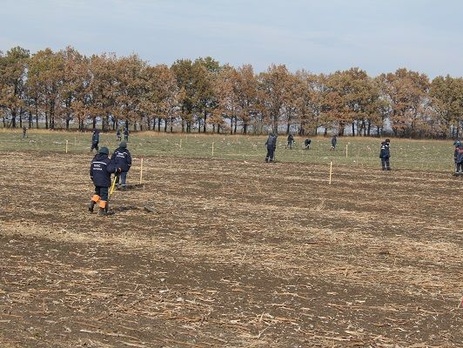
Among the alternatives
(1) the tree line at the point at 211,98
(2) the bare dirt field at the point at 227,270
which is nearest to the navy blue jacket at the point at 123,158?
(2) the bare dirt field at the point at 227,270

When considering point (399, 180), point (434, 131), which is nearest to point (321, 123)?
point (434, 131)

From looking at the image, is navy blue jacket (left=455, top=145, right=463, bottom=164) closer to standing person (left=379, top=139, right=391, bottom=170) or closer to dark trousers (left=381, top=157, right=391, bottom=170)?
standing person (left=379, top=139, right=391, bottom=170)

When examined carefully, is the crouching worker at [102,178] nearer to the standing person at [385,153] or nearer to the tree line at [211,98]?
the standing person at [385,153]

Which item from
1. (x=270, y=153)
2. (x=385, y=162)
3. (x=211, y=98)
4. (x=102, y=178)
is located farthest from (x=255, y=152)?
(x=211, y=98)

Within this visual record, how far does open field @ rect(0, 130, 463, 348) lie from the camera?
7.31m

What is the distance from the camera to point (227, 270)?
10.2m

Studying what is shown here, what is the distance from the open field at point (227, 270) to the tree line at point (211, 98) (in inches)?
3226

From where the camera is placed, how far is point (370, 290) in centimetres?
932

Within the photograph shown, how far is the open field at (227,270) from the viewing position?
7.31 m

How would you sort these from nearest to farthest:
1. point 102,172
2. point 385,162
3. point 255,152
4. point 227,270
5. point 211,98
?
point 227,270
point 102,172
point 385,162
point 255,152
point 211,98

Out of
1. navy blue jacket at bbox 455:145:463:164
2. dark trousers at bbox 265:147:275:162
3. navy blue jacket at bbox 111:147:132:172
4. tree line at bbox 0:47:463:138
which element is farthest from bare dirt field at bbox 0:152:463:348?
tree line at bbox 0:47:463:138

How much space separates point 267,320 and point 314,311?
791 mm

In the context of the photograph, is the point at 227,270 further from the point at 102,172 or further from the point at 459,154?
the point at 459,154

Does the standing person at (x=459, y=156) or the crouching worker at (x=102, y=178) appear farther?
the standing person at (x=459, y=156)
